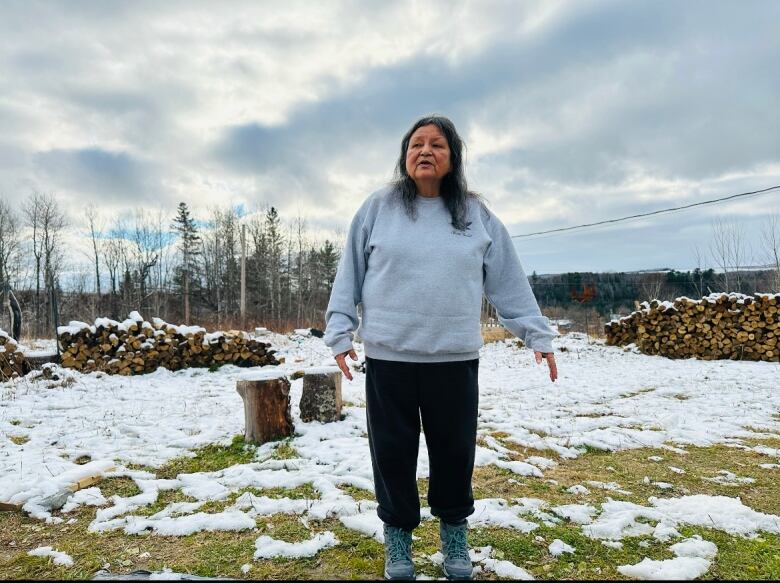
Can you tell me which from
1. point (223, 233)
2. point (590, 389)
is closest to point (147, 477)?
point (590, 389)

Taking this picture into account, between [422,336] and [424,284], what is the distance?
0.21 m

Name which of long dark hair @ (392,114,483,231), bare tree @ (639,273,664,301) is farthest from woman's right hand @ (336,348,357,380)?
bare tree @ (639,273,664,301)

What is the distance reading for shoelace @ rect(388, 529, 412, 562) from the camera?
1882 millimetres

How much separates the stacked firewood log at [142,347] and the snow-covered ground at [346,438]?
15.4 inches

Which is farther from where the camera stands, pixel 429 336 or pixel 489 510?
pixel 489 510

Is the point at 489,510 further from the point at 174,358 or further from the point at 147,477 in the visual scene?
the point at 174,358

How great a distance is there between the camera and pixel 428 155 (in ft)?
6.36

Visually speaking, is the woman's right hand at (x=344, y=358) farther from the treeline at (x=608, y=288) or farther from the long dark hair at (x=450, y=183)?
the treeline at (x=608, y=288)

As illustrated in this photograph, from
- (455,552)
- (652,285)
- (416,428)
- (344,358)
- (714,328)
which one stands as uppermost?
(652,285)

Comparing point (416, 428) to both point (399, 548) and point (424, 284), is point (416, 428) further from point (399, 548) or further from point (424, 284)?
point (424, 284)

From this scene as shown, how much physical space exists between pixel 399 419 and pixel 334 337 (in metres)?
0.44

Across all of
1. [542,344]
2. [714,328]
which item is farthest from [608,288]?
[542,344]

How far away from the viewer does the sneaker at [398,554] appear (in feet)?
6.07

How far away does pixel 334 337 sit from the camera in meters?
1.95
